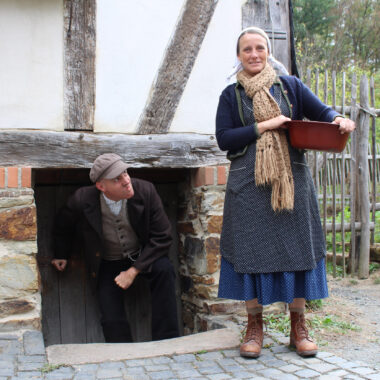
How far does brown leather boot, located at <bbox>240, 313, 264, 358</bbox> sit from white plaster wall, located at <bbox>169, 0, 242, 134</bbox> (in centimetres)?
138

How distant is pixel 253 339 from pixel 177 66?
5.83 ft

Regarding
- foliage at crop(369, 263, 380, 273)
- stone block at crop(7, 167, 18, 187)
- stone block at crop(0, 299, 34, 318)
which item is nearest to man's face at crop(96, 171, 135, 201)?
stone block at crop(7, 167, 18, 187)

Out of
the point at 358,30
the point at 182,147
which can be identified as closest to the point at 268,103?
the point at 182,147

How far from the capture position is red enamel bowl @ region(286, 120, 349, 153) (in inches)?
95.0

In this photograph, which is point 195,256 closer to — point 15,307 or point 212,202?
point 212,202

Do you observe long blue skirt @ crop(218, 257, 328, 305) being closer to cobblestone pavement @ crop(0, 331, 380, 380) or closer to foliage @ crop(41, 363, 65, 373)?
cobblestone pavement @ crop(0, 331, 380, 380)

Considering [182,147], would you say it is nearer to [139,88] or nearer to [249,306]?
[139,88]

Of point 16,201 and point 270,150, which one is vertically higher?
point 270,150

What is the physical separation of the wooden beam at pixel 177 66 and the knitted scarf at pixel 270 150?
82 centimetres

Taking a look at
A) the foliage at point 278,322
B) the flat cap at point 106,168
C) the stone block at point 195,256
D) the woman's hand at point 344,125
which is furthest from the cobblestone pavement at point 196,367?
the woman's hand at point 344,125

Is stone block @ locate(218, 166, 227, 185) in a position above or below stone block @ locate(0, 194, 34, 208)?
above

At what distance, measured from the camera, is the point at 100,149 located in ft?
10.6

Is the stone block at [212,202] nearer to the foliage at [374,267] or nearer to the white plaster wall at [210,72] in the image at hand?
the white plaster wall at [210,72]

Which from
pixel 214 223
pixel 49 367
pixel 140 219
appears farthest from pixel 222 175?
pixel 49 367
